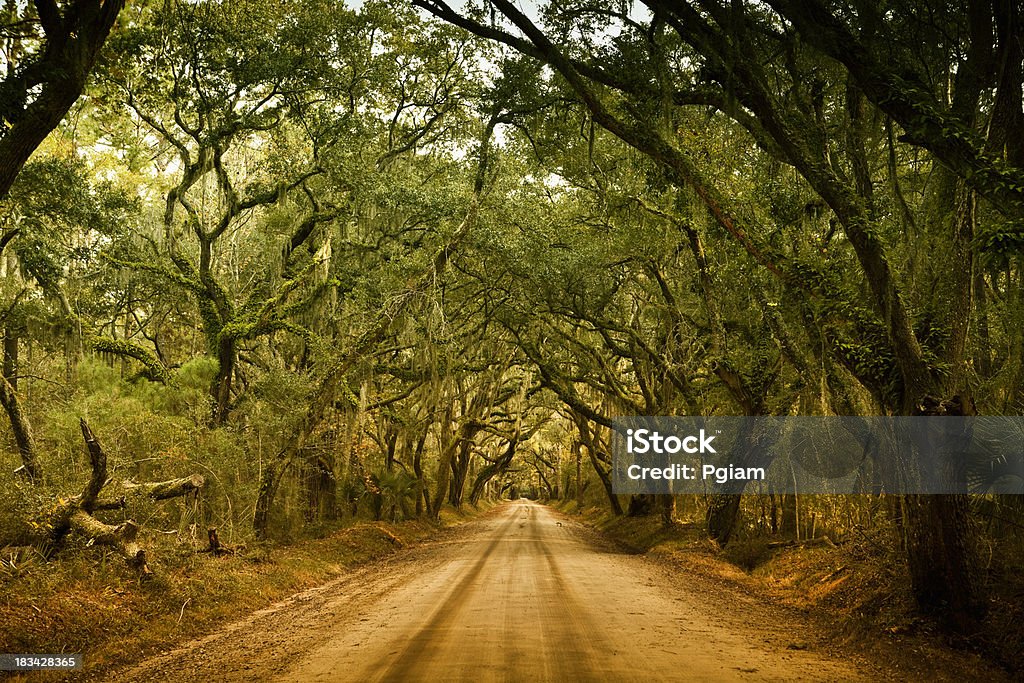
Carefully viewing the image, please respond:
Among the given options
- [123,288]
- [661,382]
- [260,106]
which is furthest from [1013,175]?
[123,288]

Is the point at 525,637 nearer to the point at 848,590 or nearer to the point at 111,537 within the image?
the point at 848,590

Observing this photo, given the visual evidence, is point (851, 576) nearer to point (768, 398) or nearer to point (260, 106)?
point (768, 398)

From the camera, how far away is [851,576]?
998cm

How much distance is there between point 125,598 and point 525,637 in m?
4.77

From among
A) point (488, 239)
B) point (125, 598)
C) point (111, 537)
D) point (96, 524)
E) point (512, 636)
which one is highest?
point (488, 239)

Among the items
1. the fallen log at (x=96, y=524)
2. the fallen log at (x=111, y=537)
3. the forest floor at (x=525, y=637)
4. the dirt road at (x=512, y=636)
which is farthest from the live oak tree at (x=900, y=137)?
the fallen log at (x=111, y=537)

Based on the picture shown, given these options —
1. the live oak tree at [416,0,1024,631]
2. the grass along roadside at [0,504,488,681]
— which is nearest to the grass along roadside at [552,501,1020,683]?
the live oak tree at [416,0,1024,631]

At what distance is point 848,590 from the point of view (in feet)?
31.0

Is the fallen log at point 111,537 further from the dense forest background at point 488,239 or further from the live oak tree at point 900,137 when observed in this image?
the live oak tree at point 900,137

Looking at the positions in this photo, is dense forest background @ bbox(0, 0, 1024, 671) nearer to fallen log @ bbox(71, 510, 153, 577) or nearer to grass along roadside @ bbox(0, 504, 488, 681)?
fallen log @ bbox(71, 510, 153, 577)

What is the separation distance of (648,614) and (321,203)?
40.8ft

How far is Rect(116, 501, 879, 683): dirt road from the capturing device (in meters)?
6.02

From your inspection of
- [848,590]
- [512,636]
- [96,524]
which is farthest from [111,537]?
[848,590]

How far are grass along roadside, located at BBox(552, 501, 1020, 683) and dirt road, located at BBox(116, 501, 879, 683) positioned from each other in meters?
0.48
